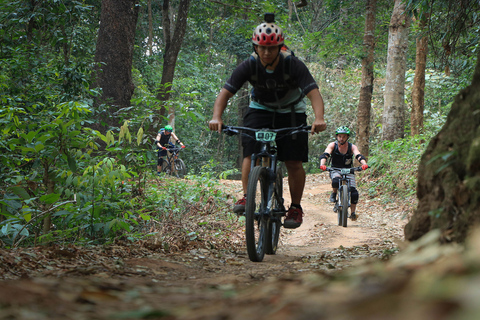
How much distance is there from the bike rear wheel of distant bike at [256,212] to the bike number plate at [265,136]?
12.7 inches

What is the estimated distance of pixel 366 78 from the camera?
53.8 ft

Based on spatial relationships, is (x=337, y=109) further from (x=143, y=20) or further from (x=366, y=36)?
(x=143, y=20)

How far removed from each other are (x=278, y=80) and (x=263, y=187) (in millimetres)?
1236

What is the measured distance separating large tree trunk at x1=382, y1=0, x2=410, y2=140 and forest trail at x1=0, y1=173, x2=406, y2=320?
10609mm

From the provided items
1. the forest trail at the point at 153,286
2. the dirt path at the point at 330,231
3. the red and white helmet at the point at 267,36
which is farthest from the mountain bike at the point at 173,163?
the red and white helmet at the point at 267,36

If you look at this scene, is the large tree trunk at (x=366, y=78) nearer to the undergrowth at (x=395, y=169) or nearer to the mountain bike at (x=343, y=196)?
the undergrowth at (x=395, y=169)


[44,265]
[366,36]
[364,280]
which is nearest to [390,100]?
[366,36]

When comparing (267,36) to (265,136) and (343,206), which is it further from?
(343,206)

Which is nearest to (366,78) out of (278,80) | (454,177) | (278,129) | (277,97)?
(277,97)

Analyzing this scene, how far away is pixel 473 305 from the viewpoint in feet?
2.65

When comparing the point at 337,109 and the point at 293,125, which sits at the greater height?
the point at 337,109

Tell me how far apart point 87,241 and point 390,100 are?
41.9 feet

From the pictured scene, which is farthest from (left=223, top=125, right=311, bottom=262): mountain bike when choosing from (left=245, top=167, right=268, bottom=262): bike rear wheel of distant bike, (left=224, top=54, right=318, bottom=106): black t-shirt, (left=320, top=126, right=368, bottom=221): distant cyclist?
(left=320, top=126, right=368, bottom=221): distant cyclist

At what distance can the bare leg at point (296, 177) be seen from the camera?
5359 millimetres
